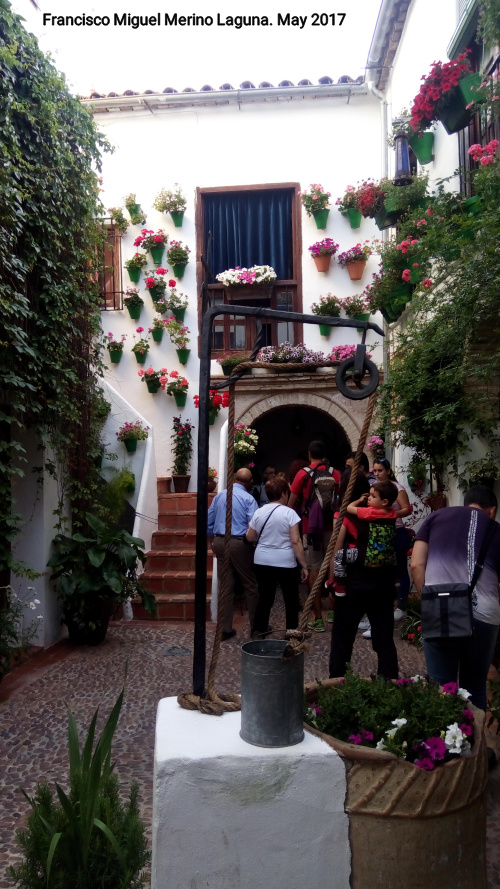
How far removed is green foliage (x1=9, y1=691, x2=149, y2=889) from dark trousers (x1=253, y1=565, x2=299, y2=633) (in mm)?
3563

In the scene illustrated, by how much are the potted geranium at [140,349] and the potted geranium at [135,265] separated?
81 cm

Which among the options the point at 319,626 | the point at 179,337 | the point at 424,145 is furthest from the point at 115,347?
the point at 319,626

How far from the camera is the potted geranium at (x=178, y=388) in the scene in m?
11.1

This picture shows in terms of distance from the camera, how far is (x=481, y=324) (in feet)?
15.4

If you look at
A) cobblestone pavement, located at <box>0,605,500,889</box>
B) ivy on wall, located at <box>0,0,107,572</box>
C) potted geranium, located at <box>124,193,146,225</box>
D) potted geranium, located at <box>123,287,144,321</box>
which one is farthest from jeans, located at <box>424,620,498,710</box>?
potted geranium, located at <box>124,193,146,225</box>

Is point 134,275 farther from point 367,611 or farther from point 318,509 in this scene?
point 367,611

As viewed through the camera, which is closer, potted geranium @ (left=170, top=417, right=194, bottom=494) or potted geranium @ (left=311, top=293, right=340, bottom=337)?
potted geranium @ (left=311, top=293, right=340, bottom=337)

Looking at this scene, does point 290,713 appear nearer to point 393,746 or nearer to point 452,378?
point 393,746

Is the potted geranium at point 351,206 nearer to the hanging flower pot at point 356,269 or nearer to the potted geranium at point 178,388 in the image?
the hanging flower pot at point 356,269

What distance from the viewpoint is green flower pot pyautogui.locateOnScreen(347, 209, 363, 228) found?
10.9 metres

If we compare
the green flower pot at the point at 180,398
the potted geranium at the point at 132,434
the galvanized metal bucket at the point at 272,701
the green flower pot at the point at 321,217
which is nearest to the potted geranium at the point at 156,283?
the green flower pot at the point at 180,398

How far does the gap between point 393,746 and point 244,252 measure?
986 centimetres

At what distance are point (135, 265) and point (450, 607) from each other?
8789mm

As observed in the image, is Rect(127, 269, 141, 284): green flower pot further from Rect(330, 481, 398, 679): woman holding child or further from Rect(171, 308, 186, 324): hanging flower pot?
Rect(330, 481, 398, 679): woman holding child
